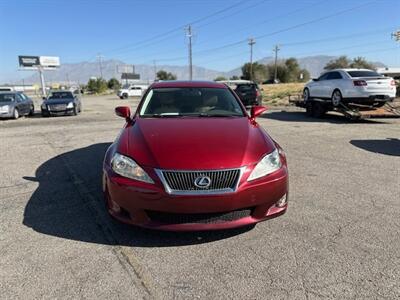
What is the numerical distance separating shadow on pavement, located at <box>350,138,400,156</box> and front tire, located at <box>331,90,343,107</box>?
413 centimetres

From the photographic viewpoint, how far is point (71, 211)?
13.3 feet

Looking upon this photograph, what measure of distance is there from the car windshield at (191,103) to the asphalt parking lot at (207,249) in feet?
4.62

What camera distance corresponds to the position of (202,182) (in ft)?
9.72

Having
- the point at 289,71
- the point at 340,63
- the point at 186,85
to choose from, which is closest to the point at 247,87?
the point at 186,85

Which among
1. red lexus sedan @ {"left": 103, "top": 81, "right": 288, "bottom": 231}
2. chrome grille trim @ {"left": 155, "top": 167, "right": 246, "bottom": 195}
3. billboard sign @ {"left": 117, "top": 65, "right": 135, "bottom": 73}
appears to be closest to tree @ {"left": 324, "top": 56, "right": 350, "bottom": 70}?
billboard sign @ {"left": 117, "top": 65, "right": 135, "bottom": 73}

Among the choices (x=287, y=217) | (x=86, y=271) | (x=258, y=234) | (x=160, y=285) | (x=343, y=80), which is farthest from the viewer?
(x=343, y=80)

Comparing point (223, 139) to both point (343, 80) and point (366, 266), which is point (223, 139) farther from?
point (343, 80)

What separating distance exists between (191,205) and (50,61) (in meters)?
99.1

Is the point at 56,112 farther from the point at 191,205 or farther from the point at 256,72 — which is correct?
the point at 256,72

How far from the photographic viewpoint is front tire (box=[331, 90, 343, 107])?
1275 cm

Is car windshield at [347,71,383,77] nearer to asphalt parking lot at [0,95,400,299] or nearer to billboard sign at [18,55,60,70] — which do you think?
asphalt parking lot at [0,95,400,299]

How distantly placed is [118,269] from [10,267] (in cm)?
95

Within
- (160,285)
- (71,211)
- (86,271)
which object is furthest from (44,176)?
(160,285)

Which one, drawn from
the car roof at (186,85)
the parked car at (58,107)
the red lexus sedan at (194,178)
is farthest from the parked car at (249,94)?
the red lexus sedan at (194,178)
